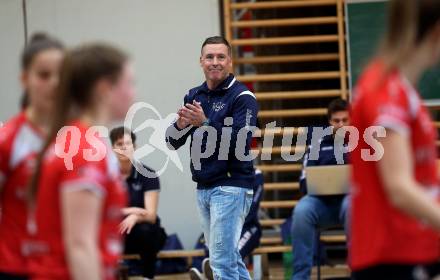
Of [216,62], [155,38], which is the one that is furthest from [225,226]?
[155,38]

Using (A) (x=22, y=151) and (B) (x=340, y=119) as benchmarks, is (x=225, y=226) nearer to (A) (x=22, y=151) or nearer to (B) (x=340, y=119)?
(B) (x=340, y=119)

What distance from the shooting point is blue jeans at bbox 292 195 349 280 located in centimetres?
817

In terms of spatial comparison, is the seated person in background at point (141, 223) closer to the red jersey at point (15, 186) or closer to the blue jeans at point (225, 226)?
the blue jeans at point (225, 226)

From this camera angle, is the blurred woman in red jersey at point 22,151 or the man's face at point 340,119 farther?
the man's face at point 340,119

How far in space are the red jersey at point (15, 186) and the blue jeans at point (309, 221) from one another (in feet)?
15.2

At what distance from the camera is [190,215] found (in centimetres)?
1022

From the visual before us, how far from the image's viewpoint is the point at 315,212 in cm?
831

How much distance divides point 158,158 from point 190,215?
0.64 m

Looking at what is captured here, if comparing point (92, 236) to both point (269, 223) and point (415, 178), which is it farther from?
point (269, 223)

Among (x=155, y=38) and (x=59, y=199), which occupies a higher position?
(x=155, y=38)

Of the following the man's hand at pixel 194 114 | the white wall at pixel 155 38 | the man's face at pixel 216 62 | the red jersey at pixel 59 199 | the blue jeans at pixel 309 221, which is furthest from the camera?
the white wall at pixel 155 38

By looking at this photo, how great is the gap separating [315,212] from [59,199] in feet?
17.1

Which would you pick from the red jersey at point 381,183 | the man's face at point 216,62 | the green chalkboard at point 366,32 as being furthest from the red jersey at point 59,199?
the green chalkboard at point 366,32

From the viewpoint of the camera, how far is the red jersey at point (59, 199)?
127 inches
